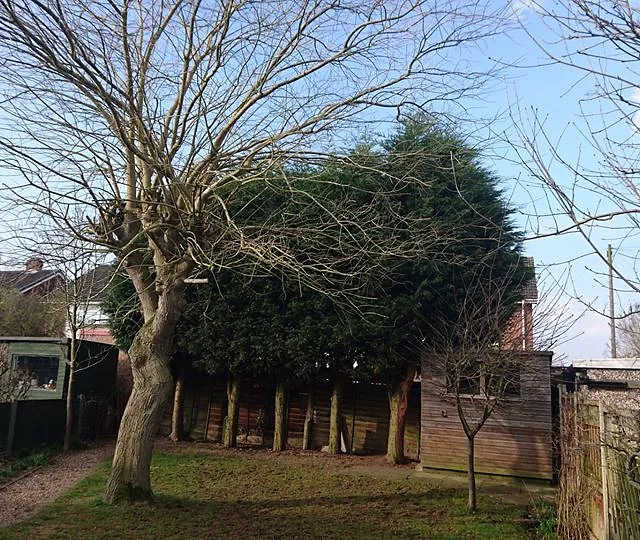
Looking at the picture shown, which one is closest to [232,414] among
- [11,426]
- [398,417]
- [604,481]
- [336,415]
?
[336,415]

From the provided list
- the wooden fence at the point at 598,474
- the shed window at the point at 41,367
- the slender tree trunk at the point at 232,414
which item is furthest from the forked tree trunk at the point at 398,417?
the shed window at the point at 41,367

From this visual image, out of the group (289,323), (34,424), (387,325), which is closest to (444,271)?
(387,325)

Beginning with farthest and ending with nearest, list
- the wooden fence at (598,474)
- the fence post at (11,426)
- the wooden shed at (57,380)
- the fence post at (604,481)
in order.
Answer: the wooden shed at (57,380) < the fence post at (11,426) < the fence post at (604,481) < the wooden fence at (598,474)

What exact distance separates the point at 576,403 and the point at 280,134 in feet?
16.6

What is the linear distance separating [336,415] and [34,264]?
8.05 metres

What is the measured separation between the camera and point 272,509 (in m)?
7.78

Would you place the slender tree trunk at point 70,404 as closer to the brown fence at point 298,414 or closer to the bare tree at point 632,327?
the brown fence at point 298,414

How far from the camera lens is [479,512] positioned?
8.19 meters

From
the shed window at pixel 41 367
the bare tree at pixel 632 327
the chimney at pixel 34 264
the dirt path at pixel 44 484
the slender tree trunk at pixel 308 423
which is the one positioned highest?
the chimney at pixel 34 264

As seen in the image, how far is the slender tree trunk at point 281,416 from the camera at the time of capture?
1365 centimetres

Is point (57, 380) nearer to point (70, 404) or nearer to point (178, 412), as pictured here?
point (70, 404)

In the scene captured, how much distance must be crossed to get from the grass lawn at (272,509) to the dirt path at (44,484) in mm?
258

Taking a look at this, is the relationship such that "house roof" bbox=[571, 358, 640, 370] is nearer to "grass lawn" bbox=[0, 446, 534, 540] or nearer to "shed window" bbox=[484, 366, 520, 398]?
"shed window" bbox=[484, 366, 520, 398]

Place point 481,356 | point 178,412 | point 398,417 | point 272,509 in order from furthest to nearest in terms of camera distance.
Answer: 1. point 178,412
2. point 398,417
3. point 481,356
4. point 272,509
